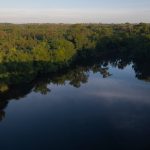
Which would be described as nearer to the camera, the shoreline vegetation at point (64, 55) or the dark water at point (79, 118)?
the dark water at point (79, 118)

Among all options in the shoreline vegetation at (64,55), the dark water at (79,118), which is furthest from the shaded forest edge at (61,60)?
the dark water at (79,118)

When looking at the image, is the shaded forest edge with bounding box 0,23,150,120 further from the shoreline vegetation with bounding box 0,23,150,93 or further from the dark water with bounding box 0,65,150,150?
the dark water with bounding box 0,65,150,150

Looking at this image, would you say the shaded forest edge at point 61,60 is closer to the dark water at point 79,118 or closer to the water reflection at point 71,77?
the water reflection at point 71,77

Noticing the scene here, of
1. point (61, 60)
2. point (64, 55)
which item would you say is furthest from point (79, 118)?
point (64, 55)

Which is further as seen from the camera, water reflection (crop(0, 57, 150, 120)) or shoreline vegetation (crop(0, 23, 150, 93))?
shoreline vegetation (crop(0, 23, 150, 93))

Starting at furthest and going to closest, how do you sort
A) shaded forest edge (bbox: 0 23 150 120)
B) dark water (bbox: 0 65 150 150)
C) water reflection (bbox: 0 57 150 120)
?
shaded forest edge (bbox: 0 23 150 120) < water reflection (bbox: 0 57 150 120) < dark water (bbox: 0 65 150 150)

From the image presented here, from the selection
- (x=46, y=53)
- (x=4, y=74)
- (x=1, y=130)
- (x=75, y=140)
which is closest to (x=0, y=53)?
(x=4, y=74)

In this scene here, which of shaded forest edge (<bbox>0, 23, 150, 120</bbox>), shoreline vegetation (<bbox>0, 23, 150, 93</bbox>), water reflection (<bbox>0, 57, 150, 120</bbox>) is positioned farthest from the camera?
shoreline vegetation (<bbox>0, 23, 150, 93</bbox>)

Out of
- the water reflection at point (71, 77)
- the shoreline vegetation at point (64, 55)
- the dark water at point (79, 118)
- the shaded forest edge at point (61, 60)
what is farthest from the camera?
the shoreline vegetation at point (64, 55)

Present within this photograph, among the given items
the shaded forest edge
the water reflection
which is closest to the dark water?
the water reflection
